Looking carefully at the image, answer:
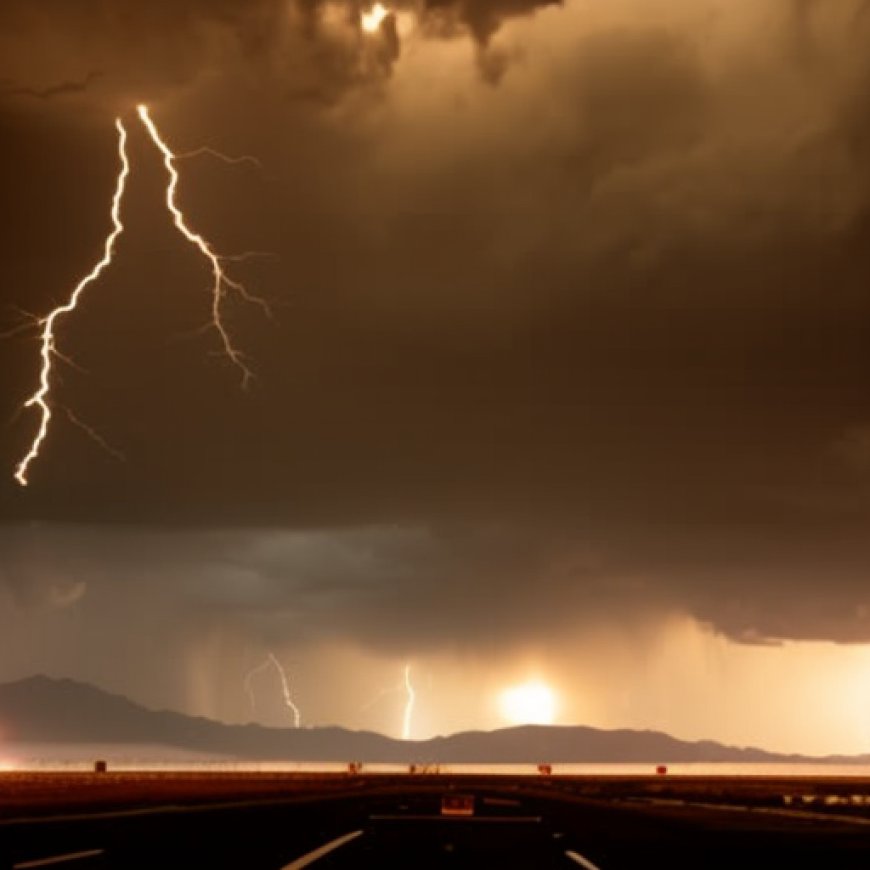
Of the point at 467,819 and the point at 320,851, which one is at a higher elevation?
the point at 467,819

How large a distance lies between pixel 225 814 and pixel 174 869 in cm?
1863

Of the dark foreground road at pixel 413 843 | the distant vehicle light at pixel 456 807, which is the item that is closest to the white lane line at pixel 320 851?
the dark foreground road at pixel 413 843

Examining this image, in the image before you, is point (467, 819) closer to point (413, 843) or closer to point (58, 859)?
point (413, 843)

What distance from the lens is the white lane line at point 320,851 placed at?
14.9 m

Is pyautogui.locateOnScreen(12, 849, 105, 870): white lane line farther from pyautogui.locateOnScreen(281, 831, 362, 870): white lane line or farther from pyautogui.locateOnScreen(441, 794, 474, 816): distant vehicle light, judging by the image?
pyautogui.locateOnScreen(441, 794, 474, 816): distant vehicle light

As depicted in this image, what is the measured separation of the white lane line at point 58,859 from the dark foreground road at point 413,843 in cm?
1

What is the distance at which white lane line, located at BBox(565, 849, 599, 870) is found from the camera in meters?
15.9

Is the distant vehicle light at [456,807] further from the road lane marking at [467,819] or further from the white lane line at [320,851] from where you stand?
the white lane line at [320,851]

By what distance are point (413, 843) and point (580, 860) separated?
402 centimetres

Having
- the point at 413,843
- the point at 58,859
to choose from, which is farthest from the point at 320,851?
the point at 58,859

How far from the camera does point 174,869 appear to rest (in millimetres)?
14055

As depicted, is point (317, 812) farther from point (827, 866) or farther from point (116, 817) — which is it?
point (827, 866)

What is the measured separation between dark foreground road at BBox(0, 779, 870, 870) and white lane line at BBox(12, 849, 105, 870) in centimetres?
1

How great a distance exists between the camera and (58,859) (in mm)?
14789
